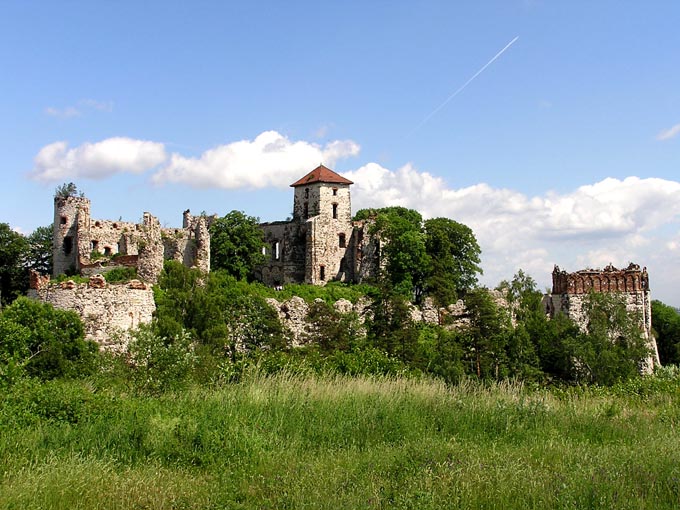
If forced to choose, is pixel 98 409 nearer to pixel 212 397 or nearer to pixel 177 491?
pixel 212 397

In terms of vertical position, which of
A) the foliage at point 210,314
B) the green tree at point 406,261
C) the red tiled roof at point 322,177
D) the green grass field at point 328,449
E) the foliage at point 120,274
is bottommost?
the green grass field at point 328,449

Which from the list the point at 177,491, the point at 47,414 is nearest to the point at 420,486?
the point at 177,491

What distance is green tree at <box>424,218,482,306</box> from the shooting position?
43750 mm

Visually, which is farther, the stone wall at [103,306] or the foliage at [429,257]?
the foliage at [429,257]

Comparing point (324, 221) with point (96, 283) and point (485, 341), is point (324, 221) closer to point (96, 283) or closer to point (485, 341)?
point (485, 341)

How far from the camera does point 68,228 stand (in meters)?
39.8

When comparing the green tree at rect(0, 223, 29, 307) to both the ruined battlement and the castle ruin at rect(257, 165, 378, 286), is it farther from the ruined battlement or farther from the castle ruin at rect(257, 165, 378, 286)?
the ruined battlement

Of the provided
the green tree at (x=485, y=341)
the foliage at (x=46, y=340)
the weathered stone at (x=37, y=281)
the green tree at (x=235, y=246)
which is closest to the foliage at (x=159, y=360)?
the foliage at (x=46, y=340)

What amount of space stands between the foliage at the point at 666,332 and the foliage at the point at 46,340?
4827 centimetres

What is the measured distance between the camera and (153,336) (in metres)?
22.6

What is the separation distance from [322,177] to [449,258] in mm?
11432

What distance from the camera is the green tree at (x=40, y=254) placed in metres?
49.2

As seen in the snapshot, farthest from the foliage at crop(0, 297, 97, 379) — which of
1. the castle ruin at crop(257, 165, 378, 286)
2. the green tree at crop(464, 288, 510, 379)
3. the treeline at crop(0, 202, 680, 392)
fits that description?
the castle ruin at crop(257, 165, 378, 286)

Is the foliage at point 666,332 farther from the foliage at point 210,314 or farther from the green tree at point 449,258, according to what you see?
the foliage at point 210,314
